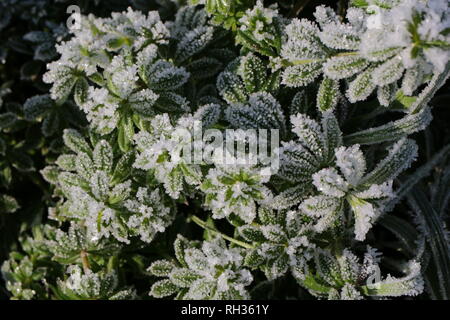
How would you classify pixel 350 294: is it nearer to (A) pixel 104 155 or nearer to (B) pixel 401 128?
(B) pixel 401 128

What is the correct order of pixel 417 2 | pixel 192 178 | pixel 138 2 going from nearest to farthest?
pixel 417 2
pixel 192 178
pixel 138 2

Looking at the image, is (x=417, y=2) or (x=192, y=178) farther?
(x=192, y=178)

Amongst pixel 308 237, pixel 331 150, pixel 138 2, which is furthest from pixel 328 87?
pixel 138 2

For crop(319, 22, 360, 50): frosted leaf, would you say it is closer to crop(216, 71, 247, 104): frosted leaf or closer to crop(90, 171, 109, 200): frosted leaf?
crop(216, 71, 247, 104): frosted leaf

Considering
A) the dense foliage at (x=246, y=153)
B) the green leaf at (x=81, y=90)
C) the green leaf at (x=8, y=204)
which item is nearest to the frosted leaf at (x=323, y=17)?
the dense foliage at (x=246, y=153)

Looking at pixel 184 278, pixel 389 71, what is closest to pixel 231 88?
pixel 389 71

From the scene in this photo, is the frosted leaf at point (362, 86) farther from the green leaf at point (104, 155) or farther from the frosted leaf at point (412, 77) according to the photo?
the green leaf at point (104, 155)

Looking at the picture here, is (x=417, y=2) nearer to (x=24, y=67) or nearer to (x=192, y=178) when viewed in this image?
(x=192, y=178)

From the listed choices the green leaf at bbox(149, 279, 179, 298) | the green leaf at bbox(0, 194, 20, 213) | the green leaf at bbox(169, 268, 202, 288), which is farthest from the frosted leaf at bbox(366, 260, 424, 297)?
the green leaf at bbox(0, 194, 20, 213)
